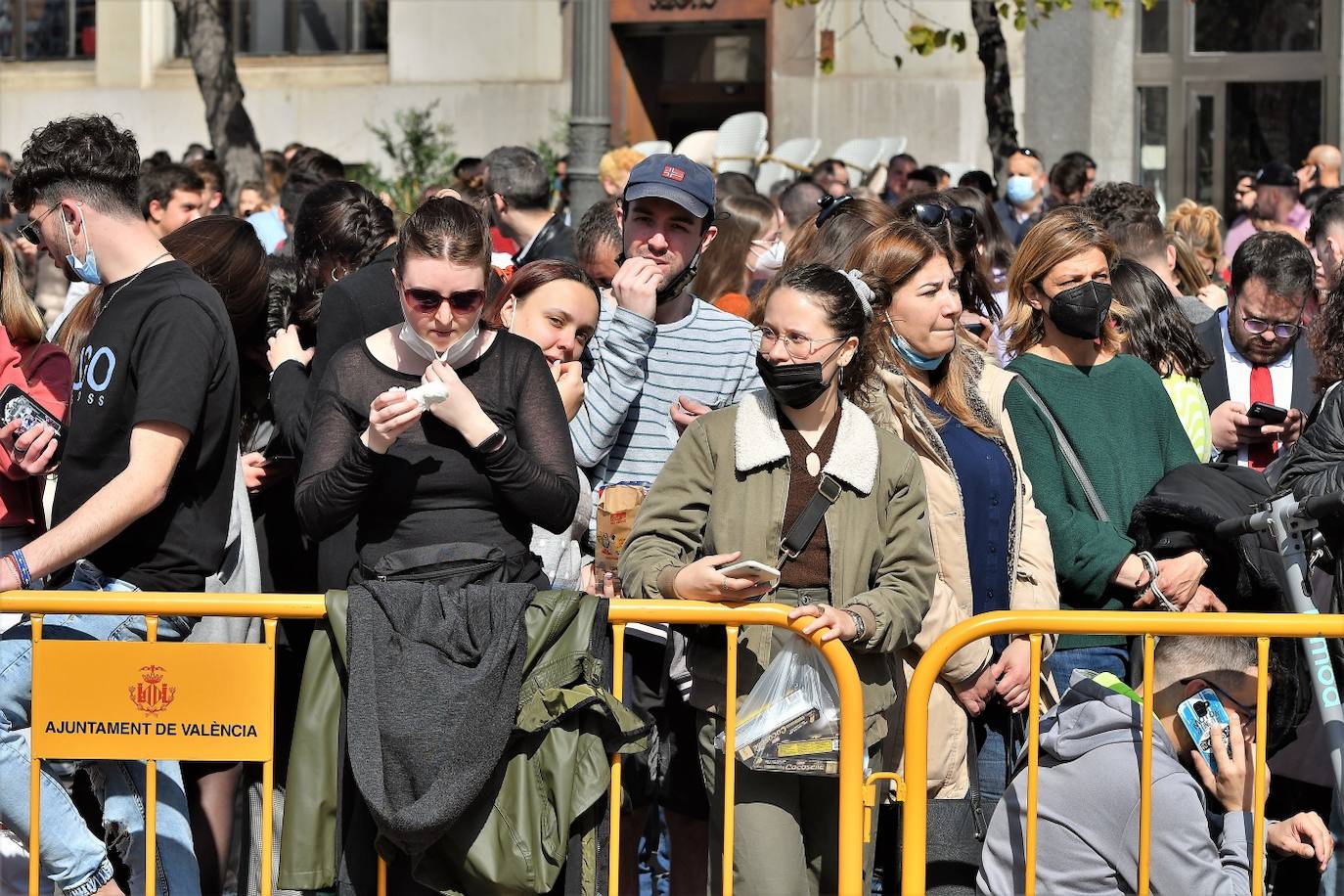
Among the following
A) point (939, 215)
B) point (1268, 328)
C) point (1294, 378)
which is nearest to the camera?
point (939, 215)

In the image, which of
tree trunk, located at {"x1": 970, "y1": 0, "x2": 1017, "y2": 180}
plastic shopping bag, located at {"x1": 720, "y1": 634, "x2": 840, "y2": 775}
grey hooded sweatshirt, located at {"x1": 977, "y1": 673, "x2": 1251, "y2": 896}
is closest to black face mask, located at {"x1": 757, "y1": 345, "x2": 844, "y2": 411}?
plastic shopping bag, located at {"x1": 720, "y1": 634, "x2": 840, "y2": 775}

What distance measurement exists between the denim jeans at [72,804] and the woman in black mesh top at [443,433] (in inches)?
26.0

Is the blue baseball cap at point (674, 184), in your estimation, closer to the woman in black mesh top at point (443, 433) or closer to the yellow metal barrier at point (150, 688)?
the woman in black mesh top at point (443, 433)

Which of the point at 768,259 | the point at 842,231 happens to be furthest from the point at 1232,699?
the point at 768,259

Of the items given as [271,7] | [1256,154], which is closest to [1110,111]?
[1256,154]

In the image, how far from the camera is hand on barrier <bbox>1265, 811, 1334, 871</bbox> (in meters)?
4.22

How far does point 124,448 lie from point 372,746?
3.52 ft

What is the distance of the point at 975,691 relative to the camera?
4.42 meters

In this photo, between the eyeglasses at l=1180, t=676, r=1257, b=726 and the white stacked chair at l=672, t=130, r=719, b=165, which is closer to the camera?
the eyeglasses at l=1180, t=676, r=1257, b=726

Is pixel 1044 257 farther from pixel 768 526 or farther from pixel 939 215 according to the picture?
pixel 768 526

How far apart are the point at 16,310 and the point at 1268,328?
13.7 feet

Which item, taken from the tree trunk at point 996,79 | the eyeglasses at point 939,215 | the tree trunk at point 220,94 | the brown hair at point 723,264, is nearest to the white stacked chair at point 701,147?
the tree trunk at point 996,79

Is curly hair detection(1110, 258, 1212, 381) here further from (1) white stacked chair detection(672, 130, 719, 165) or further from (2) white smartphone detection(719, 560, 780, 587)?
(1) white stacked chair detection(672, 130, 719, 165)

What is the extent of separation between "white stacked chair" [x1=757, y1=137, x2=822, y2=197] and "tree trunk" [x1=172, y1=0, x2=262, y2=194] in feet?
16.1
